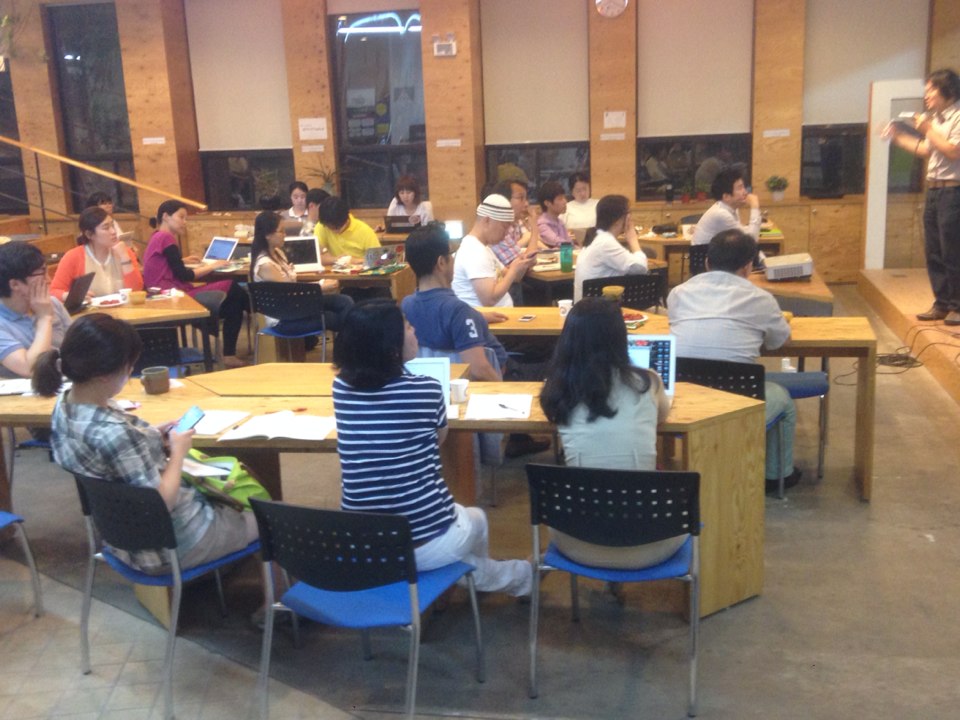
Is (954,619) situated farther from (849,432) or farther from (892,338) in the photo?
(892,338)

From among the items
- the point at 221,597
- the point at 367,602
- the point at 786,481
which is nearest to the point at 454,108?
the point at 786,481

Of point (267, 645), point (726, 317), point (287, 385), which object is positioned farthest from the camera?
point (726, 317)

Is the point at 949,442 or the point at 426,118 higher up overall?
the point at 426,118

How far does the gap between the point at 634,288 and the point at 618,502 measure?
3.13 m

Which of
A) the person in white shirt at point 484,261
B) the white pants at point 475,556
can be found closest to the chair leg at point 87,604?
the white pants at point 475,556

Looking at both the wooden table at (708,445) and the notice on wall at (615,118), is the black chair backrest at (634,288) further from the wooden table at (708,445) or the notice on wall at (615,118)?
the notice on wall at (615,118)

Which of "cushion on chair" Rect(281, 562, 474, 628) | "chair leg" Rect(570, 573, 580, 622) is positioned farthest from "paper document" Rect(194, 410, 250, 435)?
"chair leg" Rect(570, 573, 580, 622)

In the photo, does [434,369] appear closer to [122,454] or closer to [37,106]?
[122,454]

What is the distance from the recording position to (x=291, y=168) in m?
11.2

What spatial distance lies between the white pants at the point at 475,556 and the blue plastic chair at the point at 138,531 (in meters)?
0.66

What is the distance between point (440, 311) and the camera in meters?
4.17

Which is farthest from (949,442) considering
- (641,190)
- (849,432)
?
(641,190)

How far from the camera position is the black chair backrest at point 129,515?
9.16ft

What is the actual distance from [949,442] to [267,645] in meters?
3.89
